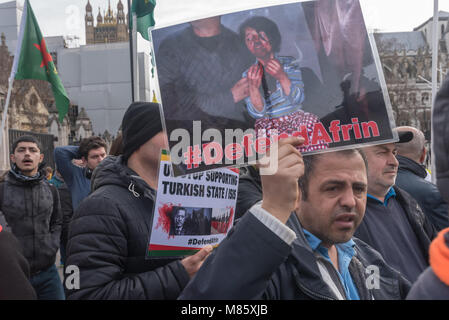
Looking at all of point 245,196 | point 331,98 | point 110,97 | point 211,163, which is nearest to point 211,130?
point 211,163

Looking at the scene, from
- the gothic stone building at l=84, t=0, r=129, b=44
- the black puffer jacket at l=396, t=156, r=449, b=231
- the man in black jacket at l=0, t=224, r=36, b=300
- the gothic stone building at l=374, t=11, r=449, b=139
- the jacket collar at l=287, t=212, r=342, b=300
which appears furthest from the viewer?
the gothic stone building at l=84, t=0, r=129, b=44

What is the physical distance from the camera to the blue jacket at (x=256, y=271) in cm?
131

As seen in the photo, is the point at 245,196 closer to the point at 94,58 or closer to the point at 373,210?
the point at 373,210

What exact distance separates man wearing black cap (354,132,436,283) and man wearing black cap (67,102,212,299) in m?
1.06

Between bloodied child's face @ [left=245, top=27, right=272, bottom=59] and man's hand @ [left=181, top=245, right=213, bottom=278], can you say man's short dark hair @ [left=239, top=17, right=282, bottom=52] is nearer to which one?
bloodied child's face @ [left=245, top=27, right=272, bottom=59]

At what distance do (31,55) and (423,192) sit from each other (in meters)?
4.59

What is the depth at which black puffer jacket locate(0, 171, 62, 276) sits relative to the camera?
4.26 meters

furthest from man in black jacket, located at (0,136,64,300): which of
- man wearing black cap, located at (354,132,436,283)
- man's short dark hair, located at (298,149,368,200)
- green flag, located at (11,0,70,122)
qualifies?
man's short dark hair, located at (298,149,368,200)

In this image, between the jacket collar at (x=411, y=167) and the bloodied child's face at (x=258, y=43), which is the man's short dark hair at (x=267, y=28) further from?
the jacket collar at (x=411, y=167)

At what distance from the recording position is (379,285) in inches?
68.7

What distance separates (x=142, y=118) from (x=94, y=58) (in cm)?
5174

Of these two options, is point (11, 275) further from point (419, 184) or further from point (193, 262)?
point (419, 184)

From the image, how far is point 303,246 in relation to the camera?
155 centimetres

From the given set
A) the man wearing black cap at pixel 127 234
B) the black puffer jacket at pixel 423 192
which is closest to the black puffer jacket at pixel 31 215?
the man wearing black cap at pixel 127 234
